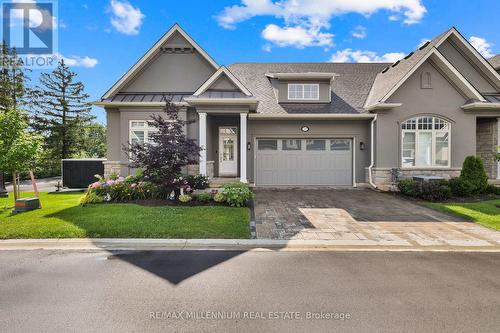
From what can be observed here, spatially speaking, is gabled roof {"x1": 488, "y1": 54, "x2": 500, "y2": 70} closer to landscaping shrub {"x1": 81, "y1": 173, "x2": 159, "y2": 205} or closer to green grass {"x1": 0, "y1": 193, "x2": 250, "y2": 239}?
green grass {"x1": 0, "y1": 193, "x2": 250, "y2": 239}

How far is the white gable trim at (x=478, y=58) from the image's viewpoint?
12.8 meters

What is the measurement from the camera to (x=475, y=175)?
10398mm

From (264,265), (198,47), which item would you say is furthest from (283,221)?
(198,47)

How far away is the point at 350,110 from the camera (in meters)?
12.7

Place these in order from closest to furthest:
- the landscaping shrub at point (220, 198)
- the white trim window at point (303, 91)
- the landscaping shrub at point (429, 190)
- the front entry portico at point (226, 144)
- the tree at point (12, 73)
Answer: the landscaping shrub at point (220, 198), the landscaping shrub at point (429, 190), the front entry portico at point (226, 144), the white trim window at point (303, 91), the tree at point (12, 73)

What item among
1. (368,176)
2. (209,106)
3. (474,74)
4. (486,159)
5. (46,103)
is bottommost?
(368,176)

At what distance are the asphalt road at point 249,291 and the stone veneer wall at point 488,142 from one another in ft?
34.7

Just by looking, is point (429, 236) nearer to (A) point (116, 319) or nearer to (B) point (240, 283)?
(B) point (240, 283)

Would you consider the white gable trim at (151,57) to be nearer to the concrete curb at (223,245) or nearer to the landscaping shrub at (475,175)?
the concrete curb at (223,245)

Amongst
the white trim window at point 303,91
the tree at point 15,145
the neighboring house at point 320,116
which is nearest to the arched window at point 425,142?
the neighboring house at point 320,116

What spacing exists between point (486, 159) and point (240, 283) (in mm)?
15287

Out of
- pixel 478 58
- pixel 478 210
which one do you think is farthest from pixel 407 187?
pixel 478 58

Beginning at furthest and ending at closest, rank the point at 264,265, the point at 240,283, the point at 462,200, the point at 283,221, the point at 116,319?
the point at 462,200 → the point at 283,221 → the point at 264,265 → the point at 240,283 → the point at 116,319
